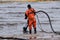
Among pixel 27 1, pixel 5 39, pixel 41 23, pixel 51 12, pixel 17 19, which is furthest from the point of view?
pixel 27 1

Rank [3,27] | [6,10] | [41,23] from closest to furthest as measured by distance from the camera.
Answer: [3,27] → [41,23] → [6,10]

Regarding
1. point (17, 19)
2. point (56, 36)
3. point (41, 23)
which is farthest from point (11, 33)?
point (17, 19)

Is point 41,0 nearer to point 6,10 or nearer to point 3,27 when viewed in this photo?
point 6,10

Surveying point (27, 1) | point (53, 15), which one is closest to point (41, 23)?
A: point (53, 15)

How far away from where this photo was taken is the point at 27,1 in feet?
77.9

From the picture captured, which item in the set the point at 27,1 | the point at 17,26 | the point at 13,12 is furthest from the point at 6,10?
the point at 17,26

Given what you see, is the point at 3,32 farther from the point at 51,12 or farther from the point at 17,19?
the point at 51,12

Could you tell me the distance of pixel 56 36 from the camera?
11438 millimetres

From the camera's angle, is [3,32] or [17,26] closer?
[3,32]

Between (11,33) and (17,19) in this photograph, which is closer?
(11,33)

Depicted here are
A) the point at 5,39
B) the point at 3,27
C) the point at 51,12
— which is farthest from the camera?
the point at 51,12

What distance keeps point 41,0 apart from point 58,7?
4.04m

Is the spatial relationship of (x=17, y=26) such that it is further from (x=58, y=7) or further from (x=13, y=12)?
(x=58, y=7)

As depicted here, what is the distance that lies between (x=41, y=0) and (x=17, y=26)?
10.3 m
